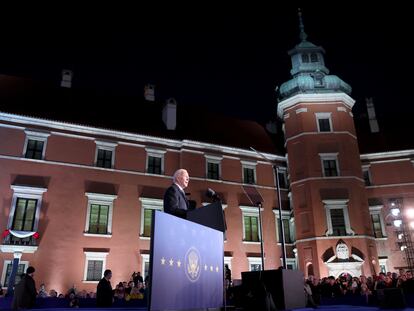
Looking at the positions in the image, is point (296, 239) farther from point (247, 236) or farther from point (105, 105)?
point (105, 105)

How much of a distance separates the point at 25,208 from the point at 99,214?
430cm

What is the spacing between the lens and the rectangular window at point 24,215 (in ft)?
67.5

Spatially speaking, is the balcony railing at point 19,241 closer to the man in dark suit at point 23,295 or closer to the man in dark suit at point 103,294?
the man in dark suit at point 23,295

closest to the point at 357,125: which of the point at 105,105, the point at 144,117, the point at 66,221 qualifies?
the point at 144,117

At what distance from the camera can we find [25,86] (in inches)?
1055

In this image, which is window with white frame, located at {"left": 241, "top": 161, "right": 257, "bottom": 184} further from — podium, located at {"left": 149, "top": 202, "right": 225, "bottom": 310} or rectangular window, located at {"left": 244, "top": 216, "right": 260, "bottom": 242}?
podium, located at {"left": 149, "top": 202, "right": 225, "bottom": 310}

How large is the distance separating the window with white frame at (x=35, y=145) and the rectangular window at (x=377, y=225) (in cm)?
2398

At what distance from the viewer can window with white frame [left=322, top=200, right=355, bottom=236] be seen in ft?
79.9

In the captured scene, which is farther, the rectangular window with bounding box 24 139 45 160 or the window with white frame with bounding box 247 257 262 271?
the window with white frame with bounding box 247 257 262 271

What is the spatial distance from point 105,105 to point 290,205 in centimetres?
1701

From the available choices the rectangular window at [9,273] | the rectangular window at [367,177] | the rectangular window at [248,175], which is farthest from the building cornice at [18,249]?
the rectangular window at [367,177]

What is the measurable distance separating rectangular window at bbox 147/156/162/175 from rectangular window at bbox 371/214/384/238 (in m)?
16.5

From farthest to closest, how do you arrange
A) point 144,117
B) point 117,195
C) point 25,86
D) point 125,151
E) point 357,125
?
point 357,125 < point 144,117 < point 25,86 < point 125,151 < point 117,195

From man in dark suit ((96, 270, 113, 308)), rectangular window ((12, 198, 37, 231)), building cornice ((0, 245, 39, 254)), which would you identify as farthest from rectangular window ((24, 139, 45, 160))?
man in dark suit ((96, 270, 113, 308))
